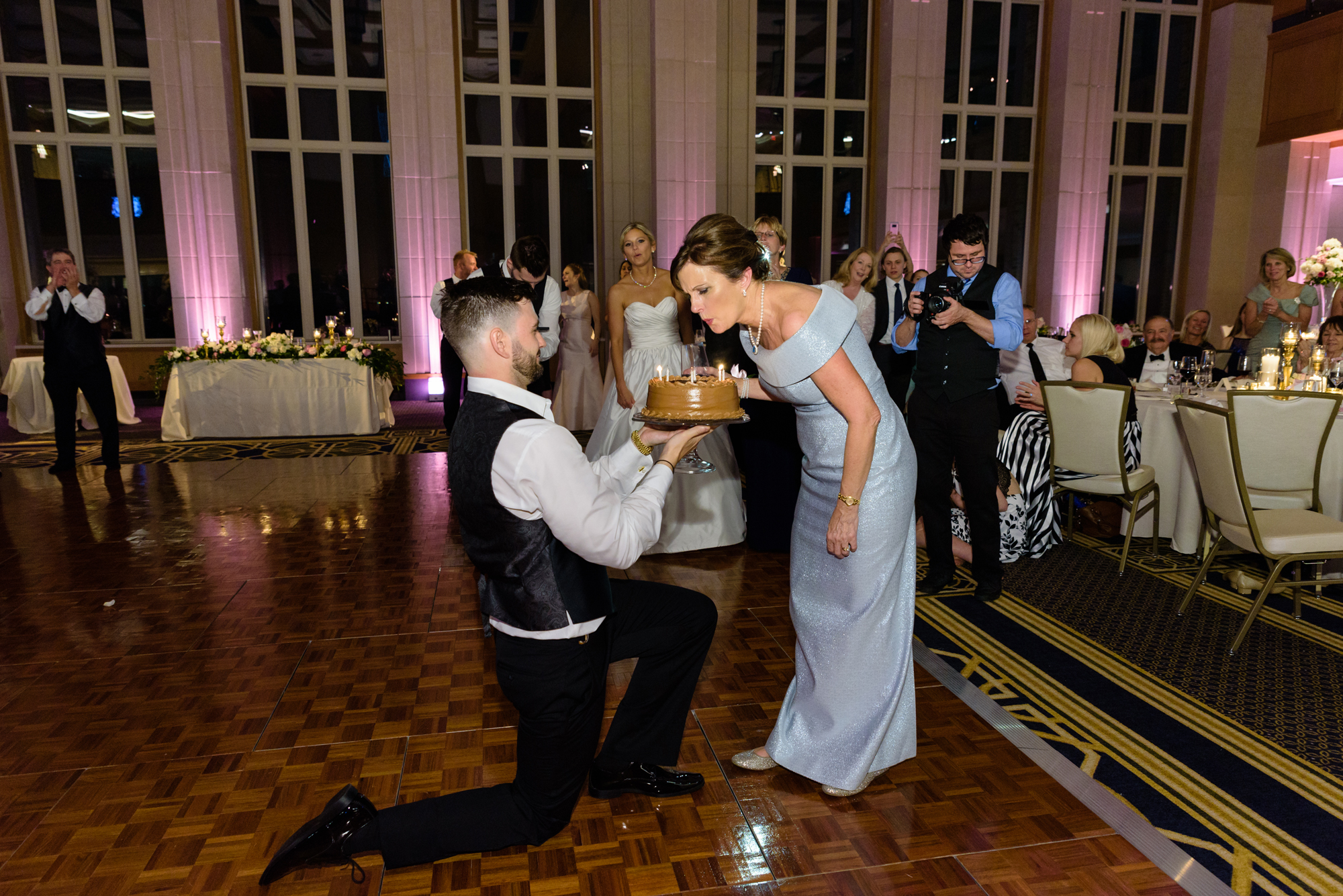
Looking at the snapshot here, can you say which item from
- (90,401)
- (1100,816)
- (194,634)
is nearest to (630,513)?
(1100,816)

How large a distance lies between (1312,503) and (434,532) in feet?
14.5

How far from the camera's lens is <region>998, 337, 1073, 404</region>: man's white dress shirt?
5.14 m

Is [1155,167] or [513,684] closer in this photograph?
[513,684]

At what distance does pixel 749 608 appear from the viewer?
3.77 m

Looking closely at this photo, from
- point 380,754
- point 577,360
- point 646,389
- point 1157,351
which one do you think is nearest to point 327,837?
point 380,754

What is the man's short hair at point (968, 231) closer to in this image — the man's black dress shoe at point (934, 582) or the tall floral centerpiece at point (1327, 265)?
the man's black dress shoe at point (934, 582)

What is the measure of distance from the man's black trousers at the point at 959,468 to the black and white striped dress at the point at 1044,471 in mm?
816

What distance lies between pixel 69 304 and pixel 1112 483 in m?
7.39

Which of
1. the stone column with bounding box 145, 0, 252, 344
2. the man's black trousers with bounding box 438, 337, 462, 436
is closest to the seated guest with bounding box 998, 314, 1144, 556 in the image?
the man's black trousers with bounding box 438, 337, 462, 436

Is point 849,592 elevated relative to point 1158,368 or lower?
lower

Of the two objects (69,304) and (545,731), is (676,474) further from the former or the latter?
(69,304)

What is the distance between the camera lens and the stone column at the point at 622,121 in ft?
36.7

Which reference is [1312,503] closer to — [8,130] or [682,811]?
[682,811]

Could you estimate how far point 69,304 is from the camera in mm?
6523
